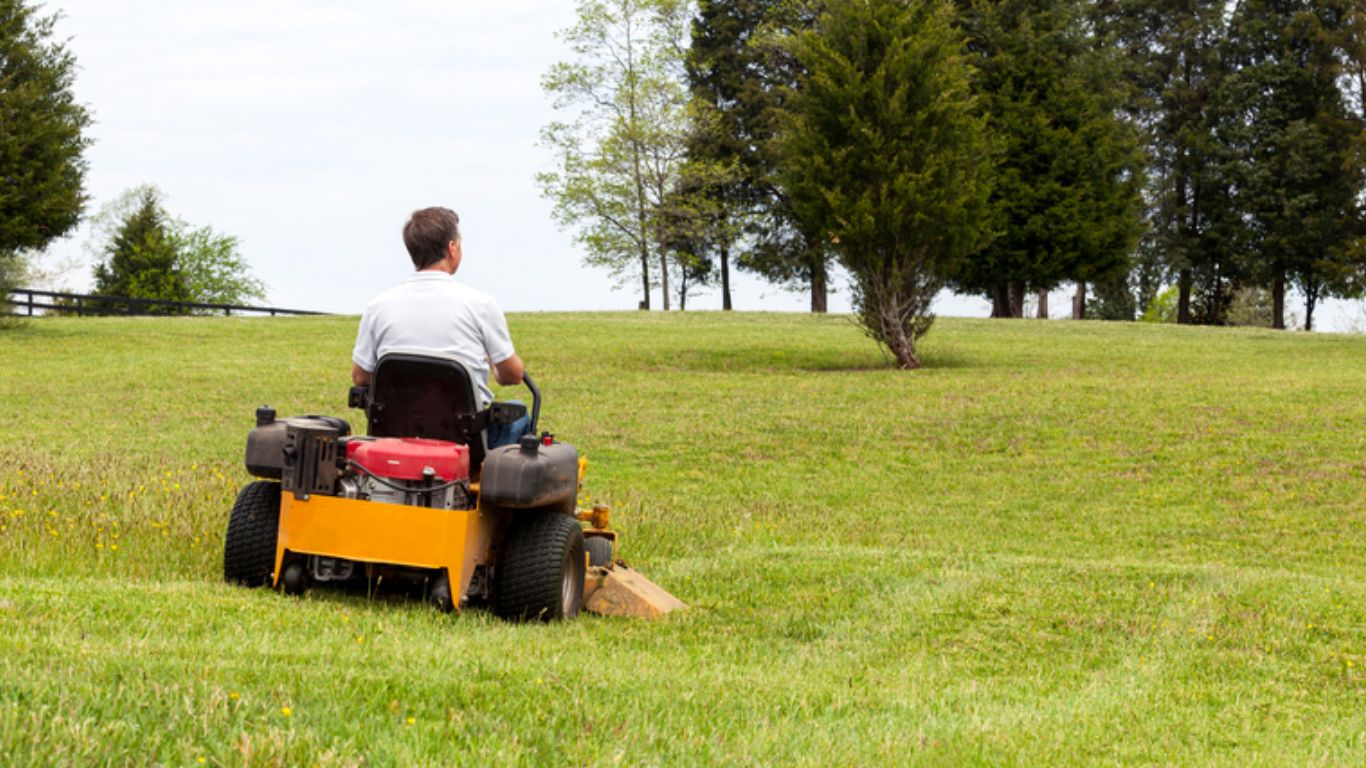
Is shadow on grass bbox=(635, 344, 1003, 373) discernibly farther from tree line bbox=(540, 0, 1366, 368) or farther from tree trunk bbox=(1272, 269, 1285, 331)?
tree trunk bbox=(1272, 269, 1285, 331)

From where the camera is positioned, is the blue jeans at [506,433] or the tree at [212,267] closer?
the blue jeans at [506,433]

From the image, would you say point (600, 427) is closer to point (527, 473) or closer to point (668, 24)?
point (527, 473)

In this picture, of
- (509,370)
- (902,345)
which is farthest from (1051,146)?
(509,370)

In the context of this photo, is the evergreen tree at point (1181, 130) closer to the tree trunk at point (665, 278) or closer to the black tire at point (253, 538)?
the tree trunk at point (665, 278)

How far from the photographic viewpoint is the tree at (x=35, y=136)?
107 ft

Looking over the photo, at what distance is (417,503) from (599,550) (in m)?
1.67

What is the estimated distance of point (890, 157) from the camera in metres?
28.5

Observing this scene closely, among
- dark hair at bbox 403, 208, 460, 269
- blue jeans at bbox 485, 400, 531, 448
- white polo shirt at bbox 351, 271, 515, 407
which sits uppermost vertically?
dark hair at bbox 403, 208, 460, 269

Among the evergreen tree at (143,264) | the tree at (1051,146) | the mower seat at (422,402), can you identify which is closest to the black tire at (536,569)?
the mower seat at (422,402)

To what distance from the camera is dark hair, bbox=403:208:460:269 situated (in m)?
6.93

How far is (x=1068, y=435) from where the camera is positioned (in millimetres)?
19750

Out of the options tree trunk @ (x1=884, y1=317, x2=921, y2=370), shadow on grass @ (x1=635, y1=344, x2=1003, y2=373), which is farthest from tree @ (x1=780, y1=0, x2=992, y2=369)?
shadow on grass @ (x1=635, y1=344, x2=1003, y2=373)

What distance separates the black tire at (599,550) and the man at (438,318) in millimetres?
1219

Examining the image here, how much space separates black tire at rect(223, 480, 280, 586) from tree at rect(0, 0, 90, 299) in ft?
93.9
